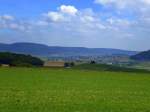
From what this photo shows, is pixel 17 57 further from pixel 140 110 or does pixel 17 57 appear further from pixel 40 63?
pixel 140 110

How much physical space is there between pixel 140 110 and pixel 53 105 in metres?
4.11

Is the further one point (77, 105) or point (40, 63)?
point (40, 63)

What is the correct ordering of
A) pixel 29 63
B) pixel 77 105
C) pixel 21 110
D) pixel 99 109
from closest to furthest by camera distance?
pixel 21 110 → pixel 99 109 → pixel 77 105 → pixel 29 63

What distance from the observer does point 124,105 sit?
21.1m

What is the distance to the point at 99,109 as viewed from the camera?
18.9 meters

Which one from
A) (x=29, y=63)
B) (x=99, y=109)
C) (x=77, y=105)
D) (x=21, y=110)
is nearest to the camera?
(x=21, y=110)

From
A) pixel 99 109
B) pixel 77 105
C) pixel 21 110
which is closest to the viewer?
pixel 21 110

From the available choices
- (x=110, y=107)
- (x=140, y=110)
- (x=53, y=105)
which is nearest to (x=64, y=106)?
(x=53, y=105)

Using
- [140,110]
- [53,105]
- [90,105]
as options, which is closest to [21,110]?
[53,105]

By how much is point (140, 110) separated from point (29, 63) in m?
89.0

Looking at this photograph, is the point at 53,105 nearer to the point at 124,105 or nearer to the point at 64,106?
the point at 64,106

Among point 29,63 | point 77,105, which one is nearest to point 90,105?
point 77,105

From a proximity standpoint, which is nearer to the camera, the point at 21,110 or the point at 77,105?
the point at 21,110

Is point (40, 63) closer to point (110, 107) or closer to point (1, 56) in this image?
point (1, 56)
